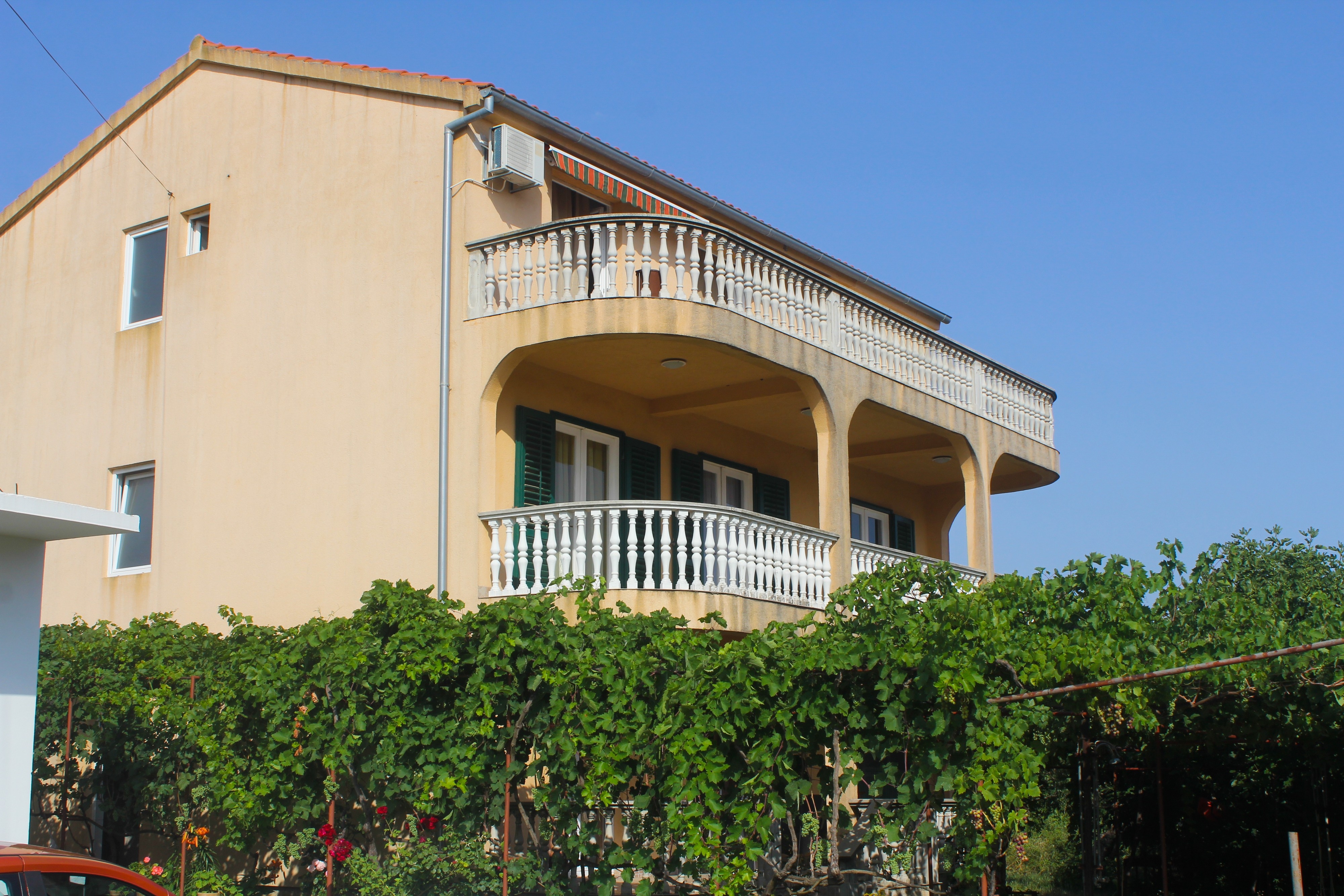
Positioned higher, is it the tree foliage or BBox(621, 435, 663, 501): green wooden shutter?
BBox(621, 435, 663, 501): green wooden shutter

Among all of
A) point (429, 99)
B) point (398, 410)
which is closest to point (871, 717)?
point (398, 410)

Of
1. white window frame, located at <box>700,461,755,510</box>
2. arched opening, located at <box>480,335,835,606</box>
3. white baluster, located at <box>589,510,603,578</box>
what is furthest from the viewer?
white window frame, located at <box>700,461,755,510</box>

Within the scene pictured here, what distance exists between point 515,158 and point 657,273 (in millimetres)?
1938

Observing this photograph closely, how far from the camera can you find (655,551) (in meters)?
13.4

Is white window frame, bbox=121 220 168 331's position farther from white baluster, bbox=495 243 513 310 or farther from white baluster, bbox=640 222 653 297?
white baluster, bbox=640 222 653 297

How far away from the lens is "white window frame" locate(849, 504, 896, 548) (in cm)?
2053

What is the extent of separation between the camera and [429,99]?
48.3ft

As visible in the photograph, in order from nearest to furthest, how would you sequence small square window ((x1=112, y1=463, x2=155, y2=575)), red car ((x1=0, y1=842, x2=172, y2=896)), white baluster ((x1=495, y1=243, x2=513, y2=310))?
red car ((x1=0, y1=842, x2=172, y2=896))
white baluster ((x1=495, y1=243, x2=513, y2=310))
small square window ((x1=112, y1=463, x2=155, y2=575))

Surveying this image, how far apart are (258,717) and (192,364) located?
6.34m

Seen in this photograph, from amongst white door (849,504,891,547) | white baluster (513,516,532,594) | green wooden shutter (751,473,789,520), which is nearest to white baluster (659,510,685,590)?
white baluster (513,516,532,594)

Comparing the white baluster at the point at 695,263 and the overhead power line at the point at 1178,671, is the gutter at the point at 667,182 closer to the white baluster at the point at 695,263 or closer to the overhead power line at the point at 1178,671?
the white baluster at the point at 695,263

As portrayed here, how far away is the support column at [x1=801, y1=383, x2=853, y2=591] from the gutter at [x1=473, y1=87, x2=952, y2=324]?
11.1 feet

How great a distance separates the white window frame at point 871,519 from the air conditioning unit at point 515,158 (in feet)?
26.8

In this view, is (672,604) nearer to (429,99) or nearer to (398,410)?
(398,410)
